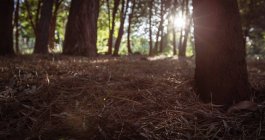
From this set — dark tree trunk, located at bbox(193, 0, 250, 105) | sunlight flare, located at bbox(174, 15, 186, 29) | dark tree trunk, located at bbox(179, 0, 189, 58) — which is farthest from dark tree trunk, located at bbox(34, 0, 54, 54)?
sunlight flare, located at bbox(174, 15, 186, 29)

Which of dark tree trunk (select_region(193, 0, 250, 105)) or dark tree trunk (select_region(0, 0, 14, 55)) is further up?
dark tree trunk (select_region(0, 0, 14, 55))

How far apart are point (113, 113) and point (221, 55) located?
1.23 meters

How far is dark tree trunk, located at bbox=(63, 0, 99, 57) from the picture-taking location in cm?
1056

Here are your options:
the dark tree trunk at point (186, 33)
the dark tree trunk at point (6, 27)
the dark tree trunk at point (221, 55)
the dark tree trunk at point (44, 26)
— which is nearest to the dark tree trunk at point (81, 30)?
the dark tree trunk at point (44, 26)

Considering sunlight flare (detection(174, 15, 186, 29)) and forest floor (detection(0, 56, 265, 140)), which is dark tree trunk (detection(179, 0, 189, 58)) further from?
forest floor (detection(0, 56, 265, 140))

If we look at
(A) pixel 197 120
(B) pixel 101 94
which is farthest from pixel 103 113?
(A) pixel 197 120

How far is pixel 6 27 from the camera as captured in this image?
838cm

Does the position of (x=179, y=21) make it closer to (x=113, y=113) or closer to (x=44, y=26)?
(x=44, y=26)

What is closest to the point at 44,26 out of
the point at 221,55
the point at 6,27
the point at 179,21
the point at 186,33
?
the point at 6,27

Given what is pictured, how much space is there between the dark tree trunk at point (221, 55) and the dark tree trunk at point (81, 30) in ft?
23.7

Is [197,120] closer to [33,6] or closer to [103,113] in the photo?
[103,113]

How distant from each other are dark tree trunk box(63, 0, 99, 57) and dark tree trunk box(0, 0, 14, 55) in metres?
2.34

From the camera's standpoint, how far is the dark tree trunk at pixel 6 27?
8250 millimetres

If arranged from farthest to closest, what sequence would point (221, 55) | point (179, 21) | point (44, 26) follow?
point (179, 21) → point (44, 26) → point (221, 55)
